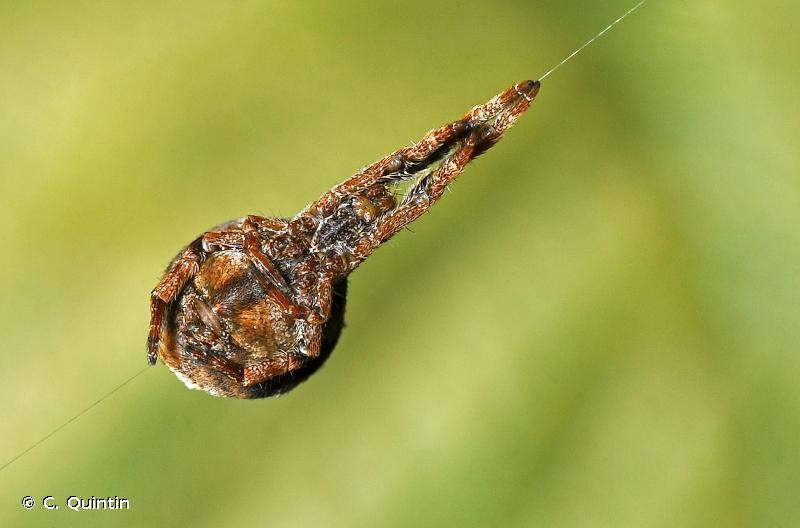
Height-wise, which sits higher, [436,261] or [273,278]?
[436,261]

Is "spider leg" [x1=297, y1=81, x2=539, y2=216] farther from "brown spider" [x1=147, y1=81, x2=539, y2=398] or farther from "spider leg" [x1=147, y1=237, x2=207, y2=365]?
"spider leg" [x1=147, y1=237, x2=207, y2=365]

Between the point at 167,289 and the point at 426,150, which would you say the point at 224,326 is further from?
the point at 426,150

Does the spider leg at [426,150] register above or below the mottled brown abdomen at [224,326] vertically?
above

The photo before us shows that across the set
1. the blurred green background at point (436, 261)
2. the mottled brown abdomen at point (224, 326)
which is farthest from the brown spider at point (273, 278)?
the blurred green background at point (436, 261)

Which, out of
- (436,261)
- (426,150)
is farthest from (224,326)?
(436,261)

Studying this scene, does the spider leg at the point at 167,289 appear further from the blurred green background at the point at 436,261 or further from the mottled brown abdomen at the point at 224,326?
the blurred green background at the point at 436,261
